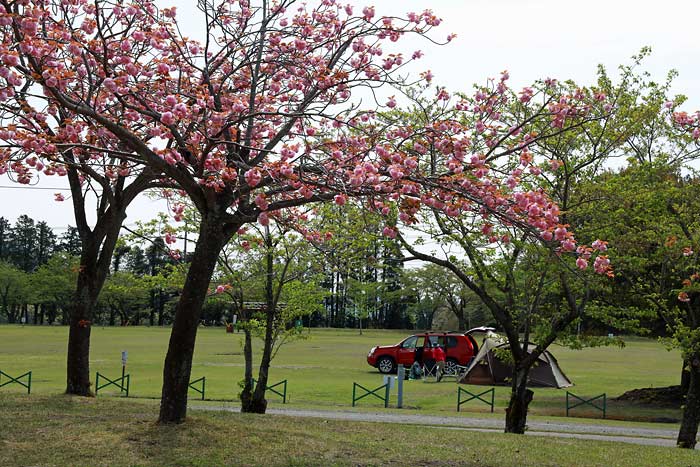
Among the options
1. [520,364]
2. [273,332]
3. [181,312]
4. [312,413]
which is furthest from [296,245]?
[181,312]

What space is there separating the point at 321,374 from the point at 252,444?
18.2 m

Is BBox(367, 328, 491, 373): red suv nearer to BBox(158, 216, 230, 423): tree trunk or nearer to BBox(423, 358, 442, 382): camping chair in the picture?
BBox(423, 358, 442, 382): camping chair

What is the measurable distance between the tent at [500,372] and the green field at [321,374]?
24.7 inches

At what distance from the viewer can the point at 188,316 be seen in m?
9.18

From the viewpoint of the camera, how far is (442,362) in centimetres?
2672

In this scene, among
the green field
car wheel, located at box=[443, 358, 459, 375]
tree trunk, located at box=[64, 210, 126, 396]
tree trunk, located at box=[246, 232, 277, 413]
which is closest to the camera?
tree trunk, located at box=[64, 210, 126, 396]

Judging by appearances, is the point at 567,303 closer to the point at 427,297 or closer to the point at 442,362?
the point at 442,362

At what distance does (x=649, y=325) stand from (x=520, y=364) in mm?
11079

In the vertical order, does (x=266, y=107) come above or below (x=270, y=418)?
above

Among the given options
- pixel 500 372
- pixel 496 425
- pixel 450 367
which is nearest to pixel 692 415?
pixel 496 425

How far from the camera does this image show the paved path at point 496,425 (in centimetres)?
1450

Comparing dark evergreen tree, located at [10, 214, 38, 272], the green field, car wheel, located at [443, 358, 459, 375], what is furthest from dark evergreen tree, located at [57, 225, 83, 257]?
car wheel, located at [443, 358, 459, 375]

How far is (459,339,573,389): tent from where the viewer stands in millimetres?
24906

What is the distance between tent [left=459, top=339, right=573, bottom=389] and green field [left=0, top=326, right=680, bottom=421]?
2.06 feet
